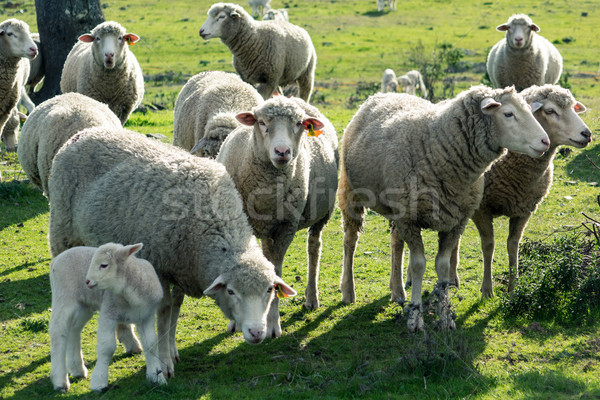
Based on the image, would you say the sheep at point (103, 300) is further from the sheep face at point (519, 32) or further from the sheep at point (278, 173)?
the sheep face at point (519, 32)

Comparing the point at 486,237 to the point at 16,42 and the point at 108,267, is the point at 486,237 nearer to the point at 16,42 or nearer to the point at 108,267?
the point at 108,267

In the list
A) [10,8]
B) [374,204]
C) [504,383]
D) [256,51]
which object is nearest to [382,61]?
[256,51]

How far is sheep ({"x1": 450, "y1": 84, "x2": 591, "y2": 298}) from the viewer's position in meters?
6.47

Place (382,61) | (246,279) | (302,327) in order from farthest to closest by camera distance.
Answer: (382,61) → (302,327) → (246,279)

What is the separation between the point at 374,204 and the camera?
6.82 meters

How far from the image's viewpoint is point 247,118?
6.07m

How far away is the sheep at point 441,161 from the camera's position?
596cm

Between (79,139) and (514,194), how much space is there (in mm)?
3844

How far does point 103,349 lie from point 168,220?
1021 millimetres

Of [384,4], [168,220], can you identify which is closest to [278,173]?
[168,220]

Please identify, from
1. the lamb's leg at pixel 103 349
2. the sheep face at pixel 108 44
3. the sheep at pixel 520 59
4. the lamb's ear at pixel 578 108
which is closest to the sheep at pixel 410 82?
the sheep at pixel 520 59

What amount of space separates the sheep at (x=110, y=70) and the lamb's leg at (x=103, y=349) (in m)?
5.48

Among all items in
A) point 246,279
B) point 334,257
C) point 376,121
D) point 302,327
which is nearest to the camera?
point 246,279

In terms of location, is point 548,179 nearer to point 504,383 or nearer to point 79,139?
point 504,383
